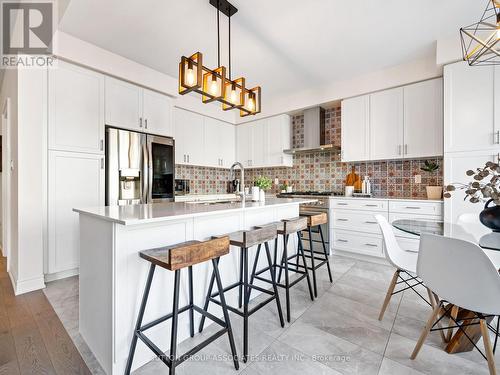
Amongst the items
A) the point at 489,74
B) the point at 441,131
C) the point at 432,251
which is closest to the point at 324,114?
the point at 441,131

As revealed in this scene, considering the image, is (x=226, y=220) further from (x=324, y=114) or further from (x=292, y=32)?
(x=324, y=114)

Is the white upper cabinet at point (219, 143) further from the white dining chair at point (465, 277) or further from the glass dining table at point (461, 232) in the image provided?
the white dining chair at point (465, 277)

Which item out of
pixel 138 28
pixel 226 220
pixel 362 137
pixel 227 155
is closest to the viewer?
pixel 226 220

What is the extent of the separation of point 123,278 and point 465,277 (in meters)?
1.83

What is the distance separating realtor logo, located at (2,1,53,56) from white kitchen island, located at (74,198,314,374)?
220cm

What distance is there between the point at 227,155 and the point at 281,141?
47.6 inches

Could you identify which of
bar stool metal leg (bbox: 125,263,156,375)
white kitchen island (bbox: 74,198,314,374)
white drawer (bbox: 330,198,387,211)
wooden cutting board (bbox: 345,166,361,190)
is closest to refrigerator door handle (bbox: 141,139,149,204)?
white kitchen island (bbox: 74,198,314,374)

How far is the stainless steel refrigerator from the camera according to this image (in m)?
3.02

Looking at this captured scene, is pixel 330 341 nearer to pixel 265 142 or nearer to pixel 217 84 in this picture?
pixel 217 84

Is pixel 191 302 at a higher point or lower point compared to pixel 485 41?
lower

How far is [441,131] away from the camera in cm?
301

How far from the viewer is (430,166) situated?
3223 millimetres

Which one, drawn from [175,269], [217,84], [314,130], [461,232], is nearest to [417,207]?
[461,232]

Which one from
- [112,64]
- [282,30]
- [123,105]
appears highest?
[282,30]
